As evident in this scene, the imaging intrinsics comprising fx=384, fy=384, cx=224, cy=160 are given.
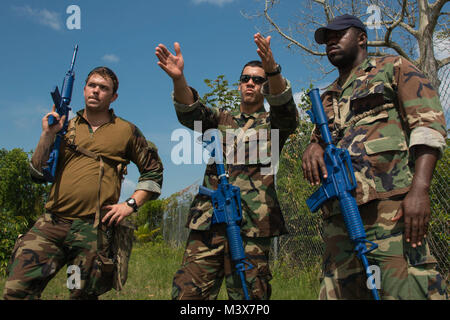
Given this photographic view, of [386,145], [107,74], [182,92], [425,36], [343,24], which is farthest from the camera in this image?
[425,36]

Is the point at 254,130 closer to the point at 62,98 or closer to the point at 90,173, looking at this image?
the point at 90,173

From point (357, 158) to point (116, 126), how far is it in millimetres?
1794

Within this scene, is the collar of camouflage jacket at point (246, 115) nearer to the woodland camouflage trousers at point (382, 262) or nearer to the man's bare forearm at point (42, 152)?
the woodland camouflage trousers at point (382, 262)

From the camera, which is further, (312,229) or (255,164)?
(312,229)

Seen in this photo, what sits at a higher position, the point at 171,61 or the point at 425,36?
the point at 425,36

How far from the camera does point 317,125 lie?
231 cm

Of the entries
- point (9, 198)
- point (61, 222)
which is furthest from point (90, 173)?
point (9, 198)

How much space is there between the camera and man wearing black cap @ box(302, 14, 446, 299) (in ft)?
6.01

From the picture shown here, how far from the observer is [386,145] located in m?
2.00

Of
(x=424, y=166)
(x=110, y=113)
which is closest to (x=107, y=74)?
(x=110, y=113)

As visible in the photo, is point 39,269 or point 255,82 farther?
point 255,82

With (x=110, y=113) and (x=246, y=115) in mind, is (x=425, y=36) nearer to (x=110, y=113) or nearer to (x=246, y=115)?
(x=246, y=115)

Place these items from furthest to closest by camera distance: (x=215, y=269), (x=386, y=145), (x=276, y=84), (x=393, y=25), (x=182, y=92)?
(x=393, y=25)
(x=182, y=92)
(x=215, y=269)
(x=276, y=84)
(x=386, y=145)

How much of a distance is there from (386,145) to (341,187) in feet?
1.04
